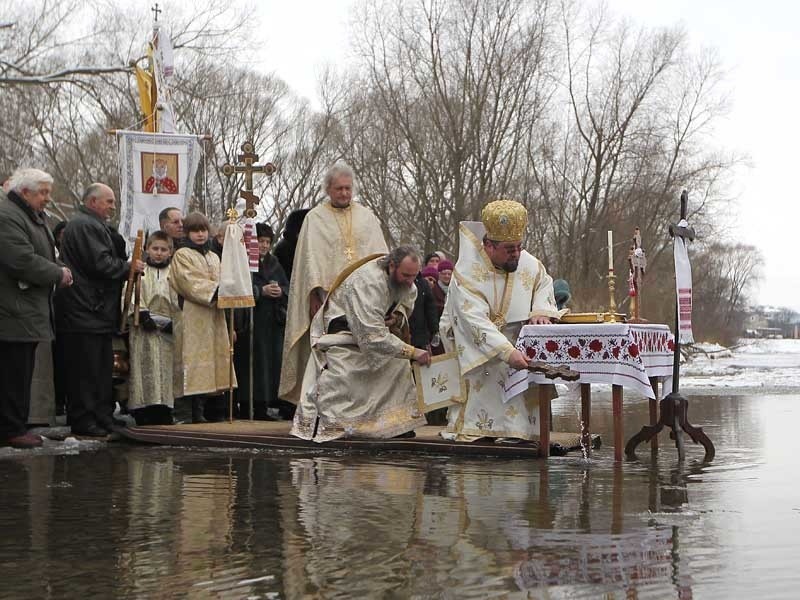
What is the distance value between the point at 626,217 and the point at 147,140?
22367 mm

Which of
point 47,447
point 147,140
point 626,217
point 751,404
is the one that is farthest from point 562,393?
point 626,217

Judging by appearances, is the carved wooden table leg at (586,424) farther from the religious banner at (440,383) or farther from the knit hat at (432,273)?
the knit hat at (432,273)

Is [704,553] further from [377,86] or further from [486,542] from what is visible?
[377,86]

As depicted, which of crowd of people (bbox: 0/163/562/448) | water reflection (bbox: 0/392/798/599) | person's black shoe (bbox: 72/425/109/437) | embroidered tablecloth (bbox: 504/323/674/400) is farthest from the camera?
person's black shoe (bbox: 72/425/109/437)

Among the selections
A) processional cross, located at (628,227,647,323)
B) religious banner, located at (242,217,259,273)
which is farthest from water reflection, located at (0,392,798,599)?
religious banner, located at (242,217,259,273)

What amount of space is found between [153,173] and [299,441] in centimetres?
630

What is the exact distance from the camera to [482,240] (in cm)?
879

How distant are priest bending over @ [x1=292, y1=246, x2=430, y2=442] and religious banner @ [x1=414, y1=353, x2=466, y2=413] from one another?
159 millimetres

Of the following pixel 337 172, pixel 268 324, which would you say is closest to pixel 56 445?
pixel 268 324

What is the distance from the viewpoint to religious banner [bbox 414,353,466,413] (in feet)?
28.7

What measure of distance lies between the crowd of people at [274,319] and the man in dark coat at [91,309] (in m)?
0.01

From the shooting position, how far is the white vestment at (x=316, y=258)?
33.5 ft

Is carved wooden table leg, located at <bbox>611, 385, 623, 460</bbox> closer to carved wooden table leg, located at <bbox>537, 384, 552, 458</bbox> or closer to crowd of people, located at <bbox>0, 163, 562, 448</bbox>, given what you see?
carved wooden table leg, located at <bbox>537, 384, 552, 458</bbox>

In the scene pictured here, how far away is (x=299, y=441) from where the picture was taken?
8.95m
